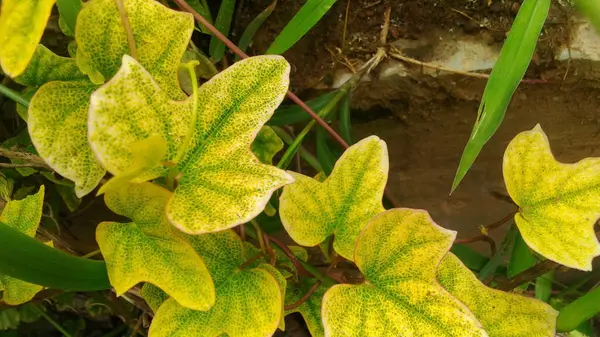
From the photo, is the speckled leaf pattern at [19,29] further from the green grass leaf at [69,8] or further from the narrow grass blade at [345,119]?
the narrow grass blade at [345,119]

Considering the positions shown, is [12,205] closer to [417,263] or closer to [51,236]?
[51,236]

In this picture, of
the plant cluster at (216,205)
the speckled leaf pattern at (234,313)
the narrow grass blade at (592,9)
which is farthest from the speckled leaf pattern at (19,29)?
the narrow grass blade at (592,9)

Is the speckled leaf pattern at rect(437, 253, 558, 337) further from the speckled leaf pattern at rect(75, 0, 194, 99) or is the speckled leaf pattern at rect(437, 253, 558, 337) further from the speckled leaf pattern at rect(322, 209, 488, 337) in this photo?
the speckled leaf pattern at rect(75, 0, 194, 99)

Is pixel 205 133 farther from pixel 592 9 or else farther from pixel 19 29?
pixel 592 9

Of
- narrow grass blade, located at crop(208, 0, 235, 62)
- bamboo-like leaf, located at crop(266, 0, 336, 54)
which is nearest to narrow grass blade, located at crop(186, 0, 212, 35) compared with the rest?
narrow grass blade, located at crop(208, 0, 235, 62)

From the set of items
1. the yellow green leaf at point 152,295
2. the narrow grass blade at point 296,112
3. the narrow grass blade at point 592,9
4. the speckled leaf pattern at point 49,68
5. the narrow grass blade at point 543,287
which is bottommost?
the narrow grass blade at point 543,287

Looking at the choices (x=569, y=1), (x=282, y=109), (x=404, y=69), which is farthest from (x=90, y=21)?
(x=569, y=1)

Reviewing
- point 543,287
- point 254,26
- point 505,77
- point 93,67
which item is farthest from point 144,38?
point 543,287
